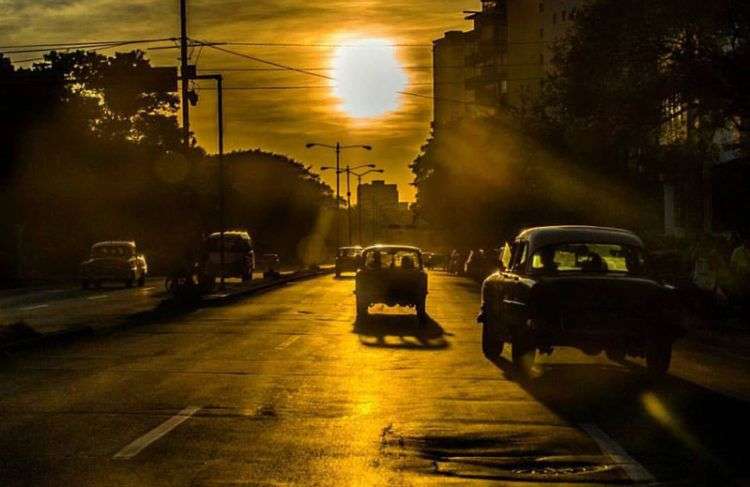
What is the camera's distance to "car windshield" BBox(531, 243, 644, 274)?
15.8 meters

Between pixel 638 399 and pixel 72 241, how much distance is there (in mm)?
62279

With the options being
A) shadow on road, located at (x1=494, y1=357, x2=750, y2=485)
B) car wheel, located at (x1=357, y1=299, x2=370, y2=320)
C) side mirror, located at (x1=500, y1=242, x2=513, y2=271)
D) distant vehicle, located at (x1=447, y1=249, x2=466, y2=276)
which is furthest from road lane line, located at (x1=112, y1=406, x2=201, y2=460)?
distant vehicle, located at (x1=447, y1=249, x2=466, y2=276)

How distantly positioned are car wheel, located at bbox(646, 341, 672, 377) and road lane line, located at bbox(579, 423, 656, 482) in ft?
14.0

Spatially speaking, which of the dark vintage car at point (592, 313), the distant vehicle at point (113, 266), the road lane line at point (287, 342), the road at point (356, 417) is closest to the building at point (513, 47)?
the distant vehicle at point (113, 266)

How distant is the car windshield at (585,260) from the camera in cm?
1577

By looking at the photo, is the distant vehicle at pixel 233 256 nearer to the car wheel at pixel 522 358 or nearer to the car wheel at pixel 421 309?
the car wheel at pixel 421 309

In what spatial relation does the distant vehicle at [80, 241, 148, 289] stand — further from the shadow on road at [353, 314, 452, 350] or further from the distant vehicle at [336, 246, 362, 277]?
the shadow on road at [353, 314, 452, 350]

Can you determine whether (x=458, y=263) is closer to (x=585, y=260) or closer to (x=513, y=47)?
(x=513, y=47)

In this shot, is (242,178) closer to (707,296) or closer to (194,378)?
(707,296)

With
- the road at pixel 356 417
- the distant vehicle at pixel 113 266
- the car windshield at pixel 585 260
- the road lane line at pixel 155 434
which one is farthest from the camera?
the distant vehicle at pixel 113 266

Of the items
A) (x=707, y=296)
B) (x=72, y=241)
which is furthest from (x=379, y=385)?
(x=72, y=241)

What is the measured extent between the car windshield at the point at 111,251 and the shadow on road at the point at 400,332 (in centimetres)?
2174

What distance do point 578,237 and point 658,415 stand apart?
15.4 ft

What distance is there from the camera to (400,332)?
23.8 meters
